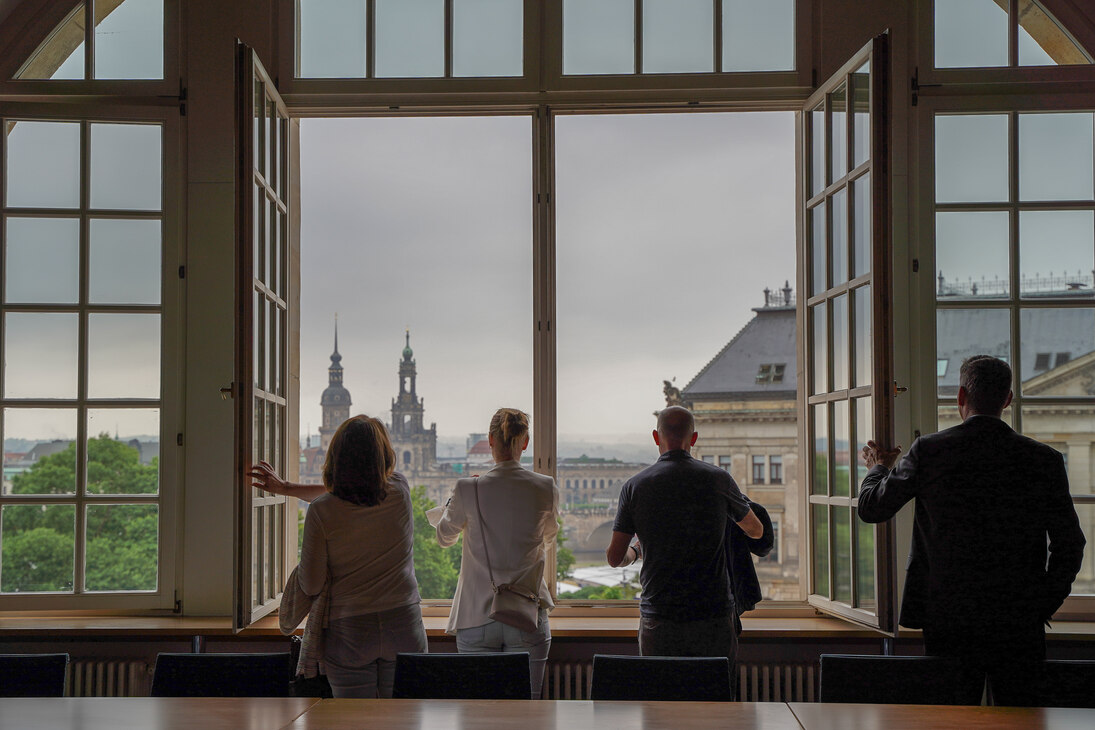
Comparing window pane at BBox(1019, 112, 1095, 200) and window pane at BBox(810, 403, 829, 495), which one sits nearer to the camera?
window pane at BBox(810, 403, 829, 495)

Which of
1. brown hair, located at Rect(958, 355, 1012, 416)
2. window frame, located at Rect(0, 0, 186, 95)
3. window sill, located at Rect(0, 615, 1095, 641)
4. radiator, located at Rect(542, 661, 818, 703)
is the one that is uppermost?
window frame, located at Rect(0, 0, 186, 95)

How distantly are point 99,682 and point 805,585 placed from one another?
9.89 feet

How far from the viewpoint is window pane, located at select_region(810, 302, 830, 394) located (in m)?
3.69

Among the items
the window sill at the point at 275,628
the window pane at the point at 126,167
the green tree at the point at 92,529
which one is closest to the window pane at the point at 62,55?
the window pane at the point at 126,167

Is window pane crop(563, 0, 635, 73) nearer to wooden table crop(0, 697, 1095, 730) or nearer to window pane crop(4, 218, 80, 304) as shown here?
window pane crop(4, 218, 80, 304)

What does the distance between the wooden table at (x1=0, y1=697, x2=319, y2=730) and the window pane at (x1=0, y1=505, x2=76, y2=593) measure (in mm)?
1601

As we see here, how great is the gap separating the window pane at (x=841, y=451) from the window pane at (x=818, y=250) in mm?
543

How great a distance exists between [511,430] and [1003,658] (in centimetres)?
169

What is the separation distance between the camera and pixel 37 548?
383 cm

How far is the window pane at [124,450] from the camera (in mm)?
3871

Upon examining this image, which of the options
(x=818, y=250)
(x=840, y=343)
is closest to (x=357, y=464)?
(x=840, y=343)

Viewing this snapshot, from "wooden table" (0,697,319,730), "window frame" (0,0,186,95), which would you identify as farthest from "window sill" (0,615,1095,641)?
"window frame" (0,0,186,95)

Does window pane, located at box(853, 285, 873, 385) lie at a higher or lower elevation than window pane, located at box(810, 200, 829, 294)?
lower

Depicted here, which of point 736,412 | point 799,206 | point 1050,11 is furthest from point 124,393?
point 736,412
